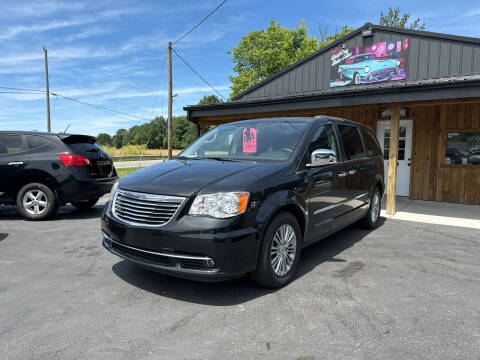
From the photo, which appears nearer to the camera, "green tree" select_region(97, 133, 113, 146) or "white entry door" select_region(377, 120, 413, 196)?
"white entry door" select_region(377, 120, 413, 196)

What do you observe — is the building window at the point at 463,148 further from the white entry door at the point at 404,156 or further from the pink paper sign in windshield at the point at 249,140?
the pink paper sign in windshield at the point at 249,140

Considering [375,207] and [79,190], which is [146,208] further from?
[375,207]

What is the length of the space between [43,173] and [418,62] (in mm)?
11327

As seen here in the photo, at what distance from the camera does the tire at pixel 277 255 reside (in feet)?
10.8

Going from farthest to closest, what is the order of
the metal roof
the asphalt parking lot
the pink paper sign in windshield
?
the metal roof < the pink paper sign in windshield < the asphalt parking lot

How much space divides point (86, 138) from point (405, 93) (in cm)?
653

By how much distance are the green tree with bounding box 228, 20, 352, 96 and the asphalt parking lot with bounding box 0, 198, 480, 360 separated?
112 ft

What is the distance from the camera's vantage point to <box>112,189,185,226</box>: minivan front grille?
123 inches

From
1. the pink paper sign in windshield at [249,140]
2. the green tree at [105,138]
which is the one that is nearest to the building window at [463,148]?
the pink paper sign in windshield at [249,140]

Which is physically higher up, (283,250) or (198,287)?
(283,250)

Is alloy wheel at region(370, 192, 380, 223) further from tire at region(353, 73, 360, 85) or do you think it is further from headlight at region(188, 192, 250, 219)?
tire at region(353, 73, 360, 85)

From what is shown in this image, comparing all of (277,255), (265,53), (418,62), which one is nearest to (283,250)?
(277,255)

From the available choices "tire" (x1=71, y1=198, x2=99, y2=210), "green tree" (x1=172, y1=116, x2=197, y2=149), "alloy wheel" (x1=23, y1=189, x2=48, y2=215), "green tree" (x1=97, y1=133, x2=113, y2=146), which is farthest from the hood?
"green tree" (x1=97, y1=133, x2=113, y2=146)

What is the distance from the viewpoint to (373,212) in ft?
20.6
